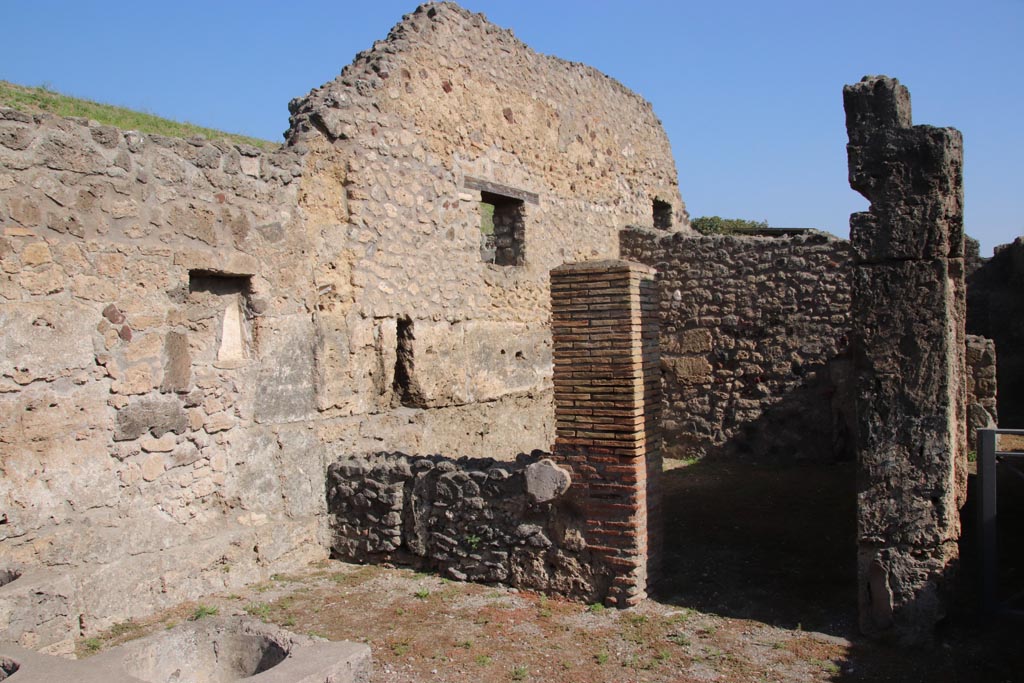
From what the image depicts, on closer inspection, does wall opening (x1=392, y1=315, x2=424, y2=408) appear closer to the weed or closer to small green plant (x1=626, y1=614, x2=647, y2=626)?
the weed

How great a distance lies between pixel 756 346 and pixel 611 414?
18.2 feet

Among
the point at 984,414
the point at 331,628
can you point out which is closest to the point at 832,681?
the point at 331,628

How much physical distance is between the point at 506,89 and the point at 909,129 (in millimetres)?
5459

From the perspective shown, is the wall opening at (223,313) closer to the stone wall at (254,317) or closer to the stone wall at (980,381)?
the stone wall at (254,317)

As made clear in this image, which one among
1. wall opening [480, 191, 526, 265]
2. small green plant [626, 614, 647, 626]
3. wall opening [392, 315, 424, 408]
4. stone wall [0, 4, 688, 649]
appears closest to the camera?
stone wall [0, 4, 688, 649]

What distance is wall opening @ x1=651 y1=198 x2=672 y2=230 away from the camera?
43.9 ft

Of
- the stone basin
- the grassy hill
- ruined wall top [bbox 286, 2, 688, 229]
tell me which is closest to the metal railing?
the stone basin

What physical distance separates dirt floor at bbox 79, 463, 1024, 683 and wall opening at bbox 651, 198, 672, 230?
22.7 feet

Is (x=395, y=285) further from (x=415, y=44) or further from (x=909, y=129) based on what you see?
(x=909, y=129)

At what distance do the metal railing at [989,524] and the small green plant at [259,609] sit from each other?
4592 mm

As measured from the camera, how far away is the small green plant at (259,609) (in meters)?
5.71

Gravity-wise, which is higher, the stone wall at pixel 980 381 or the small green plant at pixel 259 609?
the stone wall at pixel 980 381

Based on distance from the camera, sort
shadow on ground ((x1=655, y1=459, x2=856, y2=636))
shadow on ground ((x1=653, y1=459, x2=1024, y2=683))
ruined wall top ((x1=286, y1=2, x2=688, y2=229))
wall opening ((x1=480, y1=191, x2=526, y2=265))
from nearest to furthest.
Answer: shadow on ground ((x1=653, y1=459, x2=1024, y2=683)), shadow on ground ((x1=655, y1=459, x2=856, y2=636)), ruined wall top ((x1=286, y1=2, x2=688, y2=229)), wall opening ((x1=480, y1=191, x2=526, y2=265))

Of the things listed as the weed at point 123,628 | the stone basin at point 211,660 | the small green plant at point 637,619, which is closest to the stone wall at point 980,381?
the small green plant at point 637,619
